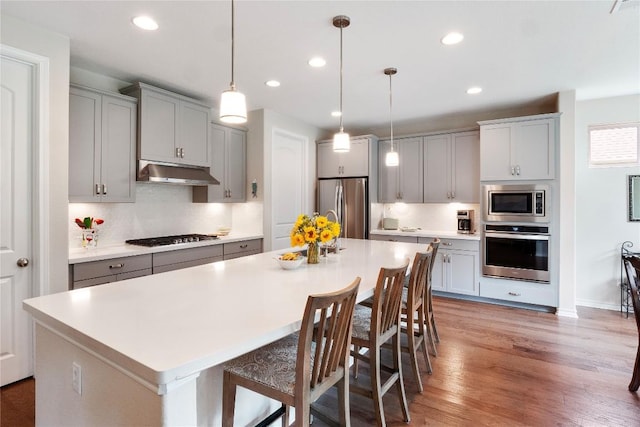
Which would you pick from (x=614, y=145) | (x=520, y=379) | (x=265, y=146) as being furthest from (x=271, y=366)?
(x=614, y=145)

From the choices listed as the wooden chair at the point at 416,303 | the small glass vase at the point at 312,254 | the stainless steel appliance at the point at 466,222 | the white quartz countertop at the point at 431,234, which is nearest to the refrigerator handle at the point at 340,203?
the white quartz countertop at the point at 431,234

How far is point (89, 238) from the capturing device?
3.15 metres

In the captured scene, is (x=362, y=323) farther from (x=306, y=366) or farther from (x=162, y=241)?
(x=162, y=241)

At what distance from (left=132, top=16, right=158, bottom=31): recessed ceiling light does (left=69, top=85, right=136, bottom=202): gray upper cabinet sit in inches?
37.1

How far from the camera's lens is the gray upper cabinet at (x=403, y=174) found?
5.12 metres

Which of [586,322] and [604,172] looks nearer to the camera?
[586,322]

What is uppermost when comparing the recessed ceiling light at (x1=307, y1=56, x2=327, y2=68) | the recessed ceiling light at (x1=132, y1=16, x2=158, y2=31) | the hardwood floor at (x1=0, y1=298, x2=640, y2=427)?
the recessed ceiling light at (x1=307, y1=56, x2=327, y2=68)

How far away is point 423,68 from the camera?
10.5 feet

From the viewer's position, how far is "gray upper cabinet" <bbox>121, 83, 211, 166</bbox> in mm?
3387

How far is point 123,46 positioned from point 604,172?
17.9 feet

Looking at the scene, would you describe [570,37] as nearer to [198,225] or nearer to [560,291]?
[560,291]

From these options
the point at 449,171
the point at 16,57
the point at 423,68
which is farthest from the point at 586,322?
the point at 16,57

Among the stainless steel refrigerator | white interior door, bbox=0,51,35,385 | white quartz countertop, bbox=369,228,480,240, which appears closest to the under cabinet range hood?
white interior door, bbox=0,51,35,385

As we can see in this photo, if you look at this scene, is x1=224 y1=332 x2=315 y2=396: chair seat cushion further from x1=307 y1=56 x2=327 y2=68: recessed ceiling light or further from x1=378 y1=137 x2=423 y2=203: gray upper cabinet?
x1=378 y1=137 x2=423 y2=203: gray upper cabinet
